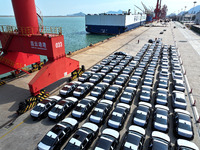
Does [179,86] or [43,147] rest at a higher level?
[179,86]

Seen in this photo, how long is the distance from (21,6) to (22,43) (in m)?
4.06

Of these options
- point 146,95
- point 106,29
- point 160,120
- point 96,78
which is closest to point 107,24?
point 106,29

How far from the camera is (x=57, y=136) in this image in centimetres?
919

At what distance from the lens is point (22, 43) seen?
1627cm

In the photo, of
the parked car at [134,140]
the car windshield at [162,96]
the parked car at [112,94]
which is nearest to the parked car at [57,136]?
the parked car at [134,140]

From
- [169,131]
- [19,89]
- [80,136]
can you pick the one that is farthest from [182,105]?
[19,89]

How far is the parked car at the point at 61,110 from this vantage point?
37.9 feet

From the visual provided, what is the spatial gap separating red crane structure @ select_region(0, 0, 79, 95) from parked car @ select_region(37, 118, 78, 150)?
6245 mm

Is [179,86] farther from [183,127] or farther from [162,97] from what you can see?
[183,127]

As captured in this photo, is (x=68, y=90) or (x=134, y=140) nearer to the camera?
(x=134, y=140)

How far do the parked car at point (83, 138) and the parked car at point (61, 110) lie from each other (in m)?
2.84

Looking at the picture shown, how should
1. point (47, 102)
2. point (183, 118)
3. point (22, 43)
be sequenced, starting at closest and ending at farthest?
point (183, 118) < point (47, 102) < point (22, 43)

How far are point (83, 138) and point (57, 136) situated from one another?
178 centimetres

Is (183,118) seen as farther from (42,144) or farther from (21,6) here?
(21,6)
